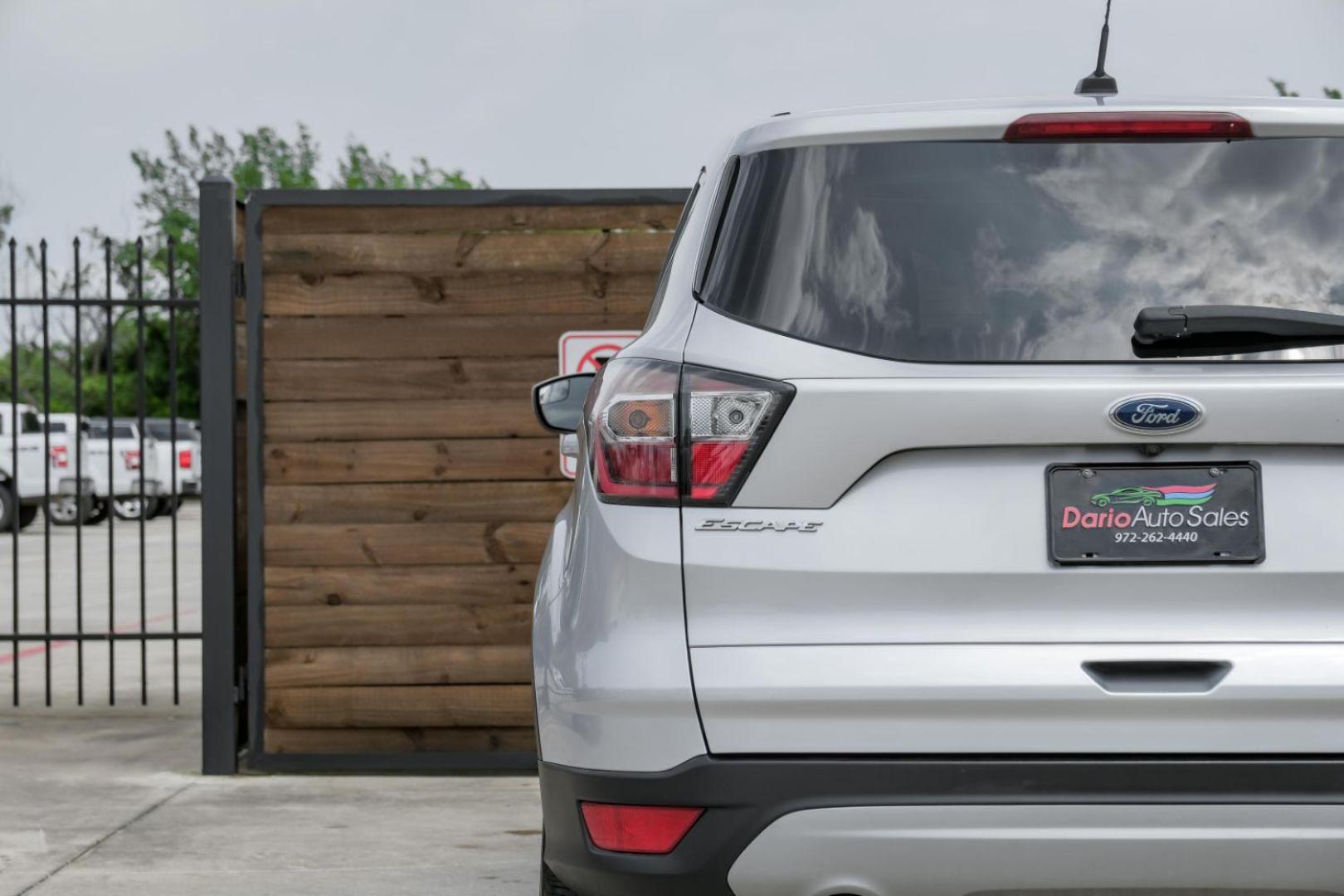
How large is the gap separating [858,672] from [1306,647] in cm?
67

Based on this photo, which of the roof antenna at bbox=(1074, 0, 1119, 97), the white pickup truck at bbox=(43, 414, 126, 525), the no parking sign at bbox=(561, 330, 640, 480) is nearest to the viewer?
the roof antenna at bbox=(1074, 0, 1119, 97)

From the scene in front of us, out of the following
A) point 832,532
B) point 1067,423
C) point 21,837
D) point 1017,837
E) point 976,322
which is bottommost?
point 21,837

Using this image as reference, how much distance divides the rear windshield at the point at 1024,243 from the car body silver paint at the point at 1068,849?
2.28 ft

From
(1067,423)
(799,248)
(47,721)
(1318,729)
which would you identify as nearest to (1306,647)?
(1318,729)

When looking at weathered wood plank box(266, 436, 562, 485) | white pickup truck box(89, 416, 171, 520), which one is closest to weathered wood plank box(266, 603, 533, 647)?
weathered wood plank box(266, 436, 562, 485)

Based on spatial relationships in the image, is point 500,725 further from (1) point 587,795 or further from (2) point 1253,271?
(2) point 1253,271

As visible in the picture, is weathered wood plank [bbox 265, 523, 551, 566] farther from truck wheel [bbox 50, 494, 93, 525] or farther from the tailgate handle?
truck wheel [bbox 50, 494, 93, 525]

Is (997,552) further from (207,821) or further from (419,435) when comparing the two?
(419,435)

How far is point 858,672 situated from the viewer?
2.52m

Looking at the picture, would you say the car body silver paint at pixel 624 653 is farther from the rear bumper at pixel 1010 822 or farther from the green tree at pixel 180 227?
the green tree at pixel 180 227

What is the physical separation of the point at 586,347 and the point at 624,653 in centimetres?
377

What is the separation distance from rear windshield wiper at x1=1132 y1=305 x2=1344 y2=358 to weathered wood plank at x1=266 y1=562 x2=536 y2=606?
4.13m

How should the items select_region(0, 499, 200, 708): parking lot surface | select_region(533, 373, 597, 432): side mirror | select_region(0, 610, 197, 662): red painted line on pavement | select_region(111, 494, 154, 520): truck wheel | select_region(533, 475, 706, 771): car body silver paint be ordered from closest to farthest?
select_region(533, 475, 706, 771): car body silver paint, select_region(533, 373, 597, 432): side mirror, select_region(0, 499, 200, 708): parking lot surface, select_region(0, 610, 197, 662): red painted line on pavement, select_region(111, 494, 154, 520): truck wheel

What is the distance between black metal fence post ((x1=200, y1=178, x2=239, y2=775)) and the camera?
6359 millimetres
